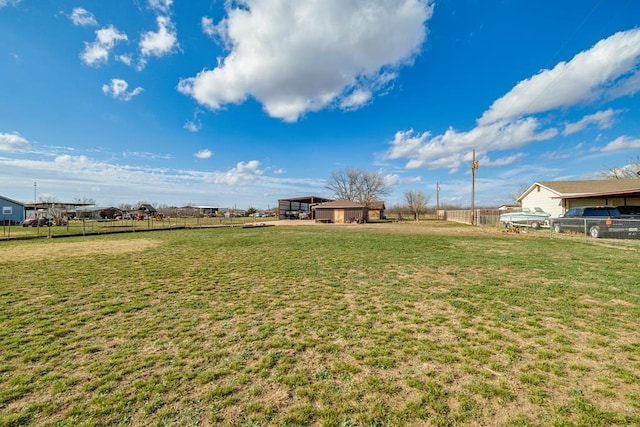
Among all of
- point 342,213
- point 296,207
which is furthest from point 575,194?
point 296,207

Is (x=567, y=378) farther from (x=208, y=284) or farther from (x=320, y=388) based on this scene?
(x=208, y=284)

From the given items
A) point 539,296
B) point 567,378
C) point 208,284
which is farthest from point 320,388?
point 539,296

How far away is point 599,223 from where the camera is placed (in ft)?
43.4

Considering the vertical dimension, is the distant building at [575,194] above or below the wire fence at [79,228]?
above

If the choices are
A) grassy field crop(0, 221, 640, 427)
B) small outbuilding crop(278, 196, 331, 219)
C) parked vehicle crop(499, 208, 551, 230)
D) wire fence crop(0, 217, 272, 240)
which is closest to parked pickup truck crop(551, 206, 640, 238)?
parked vehicle crop(499, 208, 551, 230)

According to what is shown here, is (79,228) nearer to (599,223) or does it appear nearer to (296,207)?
(296,207)

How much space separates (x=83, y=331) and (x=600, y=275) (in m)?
10.6

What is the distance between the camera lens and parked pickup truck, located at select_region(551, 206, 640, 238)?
12617 mm

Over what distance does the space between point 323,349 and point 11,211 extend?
49233 mm

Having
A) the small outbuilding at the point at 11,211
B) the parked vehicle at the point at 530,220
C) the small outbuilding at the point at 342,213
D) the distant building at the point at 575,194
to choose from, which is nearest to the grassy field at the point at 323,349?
the parked vehicle at the point at 530,220

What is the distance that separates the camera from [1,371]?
9.34 feet

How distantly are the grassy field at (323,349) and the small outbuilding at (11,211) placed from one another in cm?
4076

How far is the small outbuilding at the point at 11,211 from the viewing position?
107 feet

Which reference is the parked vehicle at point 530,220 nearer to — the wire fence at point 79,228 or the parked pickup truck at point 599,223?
the parked pickup truck at point 599,223
